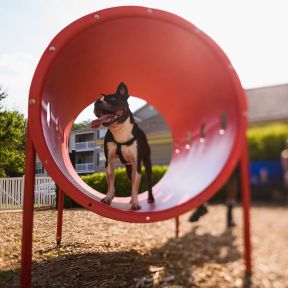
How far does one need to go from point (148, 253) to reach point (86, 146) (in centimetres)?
104

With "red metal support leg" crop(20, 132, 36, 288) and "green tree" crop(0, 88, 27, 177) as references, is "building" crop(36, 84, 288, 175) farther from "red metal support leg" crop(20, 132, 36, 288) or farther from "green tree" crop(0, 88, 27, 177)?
"green tree" crop(0, 88, 27, 177)

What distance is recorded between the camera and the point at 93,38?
262 cm

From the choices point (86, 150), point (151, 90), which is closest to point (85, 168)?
point (86, 150)

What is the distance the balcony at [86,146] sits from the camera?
9.89 feet

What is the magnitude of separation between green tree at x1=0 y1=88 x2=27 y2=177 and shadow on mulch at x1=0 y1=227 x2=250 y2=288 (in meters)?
0.75

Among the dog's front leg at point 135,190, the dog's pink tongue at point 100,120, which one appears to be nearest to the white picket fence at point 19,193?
the dog's pink tongue at point 100,120

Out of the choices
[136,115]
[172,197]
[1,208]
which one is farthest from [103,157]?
[1,208]

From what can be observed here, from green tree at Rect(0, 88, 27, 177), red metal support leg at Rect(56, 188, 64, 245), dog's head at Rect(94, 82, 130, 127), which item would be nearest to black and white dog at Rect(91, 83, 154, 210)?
dog's head at Rect(94, 82, 130, 127)

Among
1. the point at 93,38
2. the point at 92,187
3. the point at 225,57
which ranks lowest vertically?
the point at 92,187

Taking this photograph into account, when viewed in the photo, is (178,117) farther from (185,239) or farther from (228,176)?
(228,176)

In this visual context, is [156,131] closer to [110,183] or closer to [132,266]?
[110,183]

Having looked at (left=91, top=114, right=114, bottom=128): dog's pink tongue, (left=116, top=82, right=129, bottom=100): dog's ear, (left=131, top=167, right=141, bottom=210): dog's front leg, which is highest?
(left=116, top=82, right=129, bottom=100): dog's ear

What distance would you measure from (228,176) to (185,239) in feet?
3.84

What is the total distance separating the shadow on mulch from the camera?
2.20 m
